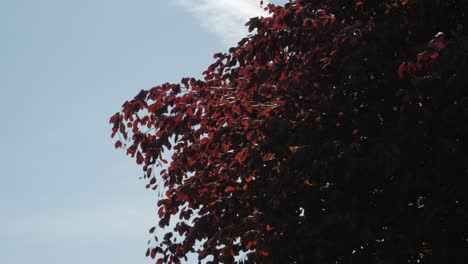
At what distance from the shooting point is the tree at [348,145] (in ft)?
22.0

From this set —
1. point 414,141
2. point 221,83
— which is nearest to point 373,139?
point 414,141

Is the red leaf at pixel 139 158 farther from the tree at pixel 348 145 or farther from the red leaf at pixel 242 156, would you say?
the red leaf at pixel 242 156

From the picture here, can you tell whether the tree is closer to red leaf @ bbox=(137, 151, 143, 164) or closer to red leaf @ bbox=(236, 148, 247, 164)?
red leaf @ bbox=(236, 148, 247, 164)

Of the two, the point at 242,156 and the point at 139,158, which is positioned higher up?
the point at 139,158

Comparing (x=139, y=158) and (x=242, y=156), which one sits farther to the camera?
(x=139, y=158)

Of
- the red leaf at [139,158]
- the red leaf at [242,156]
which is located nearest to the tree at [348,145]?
the red leaf at [242,156]

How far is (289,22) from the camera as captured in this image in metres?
8.47

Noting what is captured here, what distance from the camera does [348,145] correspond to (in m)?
7.15

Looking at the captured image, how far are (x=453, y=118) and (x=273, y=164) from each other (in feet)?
7.38

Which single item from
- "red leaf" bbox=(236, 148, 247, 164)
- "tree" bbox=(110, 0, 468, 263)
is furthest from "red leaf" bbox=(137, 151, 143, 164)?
"red leaf" bbox=(236, 148, 247, 164)

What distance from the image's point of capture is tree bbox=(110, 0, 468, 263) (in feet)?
22.0

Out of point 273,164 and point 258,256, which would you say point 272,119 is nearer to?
point 273,164

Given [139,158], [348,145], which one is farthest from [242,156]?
[139,158]

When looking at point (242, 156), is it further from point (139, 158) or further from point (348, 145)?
point (139, 158)
